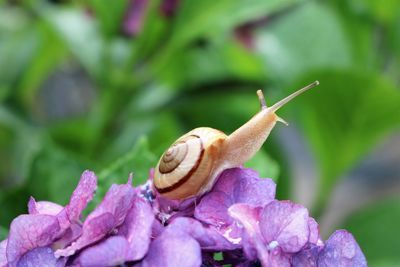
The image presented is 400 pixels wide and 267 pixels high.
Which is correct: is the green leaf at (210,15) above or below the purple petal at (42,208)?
above

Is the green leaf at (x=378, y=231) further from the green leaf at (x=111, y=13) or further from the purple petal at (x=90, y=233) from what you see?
the purple petal at (x=90, y=233)

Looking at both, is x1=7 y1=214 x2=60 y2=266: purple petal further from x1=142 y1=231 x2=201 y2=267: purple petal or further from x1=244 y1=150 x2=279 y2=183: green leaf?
x1=244 y1=150 x2=279 y2=183: green leaf

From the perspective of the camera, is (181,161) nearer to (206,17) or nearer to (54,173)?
(54,173)

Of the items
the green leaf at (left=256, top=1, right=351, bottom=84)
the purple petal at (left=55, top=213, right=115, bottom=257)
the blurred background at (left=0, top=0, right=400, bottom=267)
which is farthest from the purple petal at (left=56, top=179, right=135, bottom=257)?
the green leaf at (left=256, top=1, right=351, bottom=84)

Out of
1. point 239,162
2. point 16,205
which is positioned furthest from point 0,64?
point 239,162

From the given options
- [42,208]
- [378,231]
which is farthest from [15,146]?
[42,208]

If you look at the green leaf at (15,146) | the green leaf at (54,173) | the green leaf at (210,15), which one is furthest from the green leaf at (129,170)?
the green leaf at (15,146)

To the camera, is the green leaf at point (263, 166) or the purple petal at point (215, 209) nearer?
the purple petal at point (215, 209)

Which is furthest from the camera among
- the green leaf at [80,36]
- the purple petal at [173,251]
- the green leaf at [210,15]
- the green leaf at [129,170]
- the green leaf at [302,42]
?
the green leaf at [302,42]
